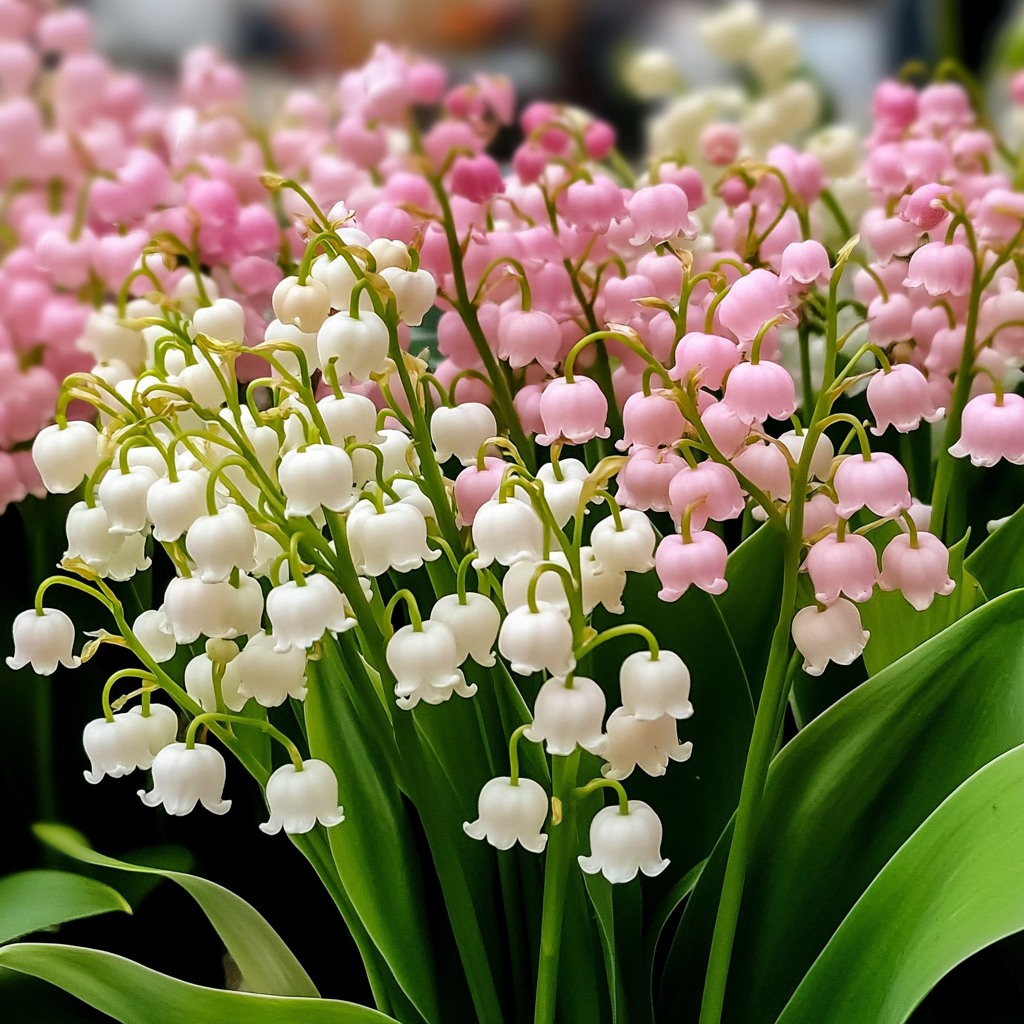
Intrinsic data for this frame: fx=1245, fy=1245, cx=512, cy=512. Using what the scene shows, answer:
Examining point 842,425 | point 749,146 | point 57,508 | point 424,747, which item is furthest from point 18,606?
point 749,146

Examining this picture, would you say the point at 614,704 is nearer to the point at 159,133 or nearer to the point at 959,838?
the point at 959,838

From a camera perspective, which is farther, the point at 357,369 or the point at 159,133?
the point at 159,133

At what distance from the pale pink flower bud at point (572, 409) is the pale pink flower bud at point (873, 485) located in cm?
8

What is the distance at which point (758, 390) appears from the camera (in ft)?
1.19

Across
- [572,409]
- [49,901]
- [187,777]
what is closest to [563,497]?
[572,409]

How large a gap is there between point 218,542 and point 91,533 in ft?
0.21

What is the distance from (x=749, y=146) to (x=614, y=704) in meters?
0.51

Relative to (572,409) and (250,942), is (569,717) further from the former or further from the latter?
(250,942)

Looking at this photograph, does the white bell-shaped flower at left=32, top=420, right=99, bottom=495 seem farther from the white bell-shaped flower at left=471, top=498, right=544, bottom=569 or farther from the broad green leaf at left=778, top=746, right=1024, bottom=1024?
the broad green leaf at left=778, top=746, right=1024, bottom=1024

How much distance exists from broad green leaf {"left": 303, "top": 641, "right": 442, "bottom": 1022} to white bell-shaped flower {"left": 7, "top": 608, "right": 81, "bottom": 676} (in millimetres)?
83

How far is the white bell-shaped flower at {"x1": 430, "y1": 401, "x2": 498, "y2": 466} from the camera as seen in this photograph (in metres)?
0.41

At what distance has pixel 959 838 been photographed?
388mm

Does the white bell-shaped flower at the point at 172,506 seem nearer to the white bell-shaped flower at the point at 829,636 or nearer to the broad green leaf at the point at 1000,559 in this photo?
the white bell-shaped flower at the point at 829,636

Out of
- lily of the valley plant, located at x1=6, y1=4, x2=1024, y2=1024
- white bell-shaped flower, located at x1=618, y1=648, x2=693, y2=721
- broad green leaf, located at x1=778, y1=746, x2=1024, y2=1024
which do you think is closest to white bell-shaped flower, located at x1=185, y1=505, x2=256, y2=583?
lily of the valley plant, located at x1=6, y1=4, x2=1024, y2=1024
